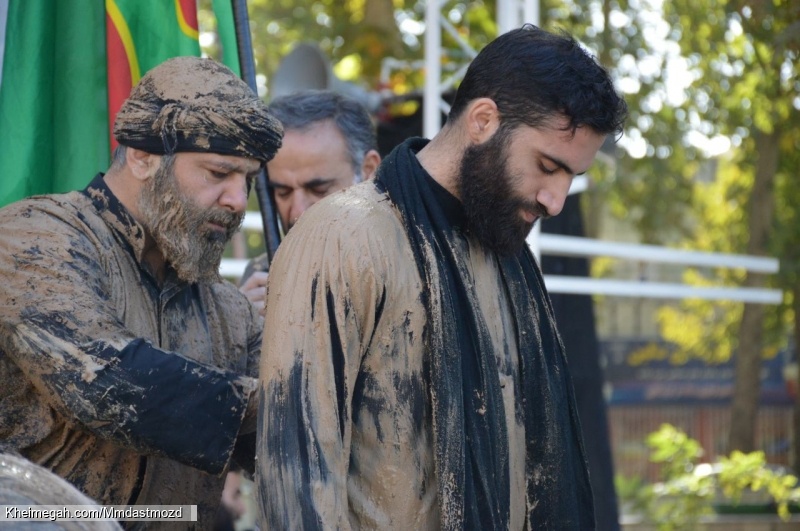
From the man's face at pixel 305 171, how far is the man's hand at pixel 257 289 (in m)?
0.22

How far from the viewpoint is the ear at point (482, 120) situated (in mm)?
2146

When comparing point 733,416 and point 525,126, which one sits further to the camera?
point 733,416

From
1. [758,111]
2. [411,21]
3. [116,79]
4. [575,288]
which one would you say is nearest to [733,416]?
[758,111]

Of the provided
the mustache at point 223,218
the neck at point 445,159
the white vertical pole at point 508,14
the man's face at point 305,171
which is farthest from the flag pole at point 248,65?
the white vertical pole at point 508,14

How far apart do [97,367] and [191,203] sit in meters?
0.46

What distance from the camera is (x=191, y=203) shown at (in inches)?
93.4

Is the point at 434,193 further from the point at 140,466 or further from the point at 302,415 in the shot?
the point at 140,466

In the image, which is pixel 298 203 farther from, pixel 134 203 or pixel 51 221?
pixel 51 221

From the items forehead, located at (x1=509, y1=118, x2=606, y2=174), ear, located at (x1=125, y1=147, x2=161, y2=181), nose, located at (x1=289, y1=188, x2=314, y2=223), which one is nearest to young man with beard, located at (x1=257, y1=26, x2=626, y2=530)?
forehead, located at (x1=509, y1=118, x2=606, y2=174)

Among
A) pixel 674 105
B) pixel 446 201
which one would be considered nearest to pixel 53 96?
pixel 446 201

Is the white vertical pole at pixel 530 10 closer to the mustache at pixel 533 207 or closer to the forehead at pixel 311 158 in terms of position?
the forehead at pixel 311 158

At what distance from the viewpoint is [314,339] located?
6.47ft

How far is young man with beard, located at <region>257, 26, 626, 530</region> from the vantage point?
1.96 meters

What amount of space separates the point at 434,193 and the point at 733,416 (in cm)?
1120
